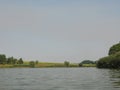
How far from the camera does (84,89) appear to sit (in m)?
37.7

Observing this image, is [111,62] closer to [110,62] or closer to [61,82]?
[110,62]

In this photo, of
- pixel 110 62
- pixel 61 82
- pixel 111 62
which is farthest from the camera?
pixel 110 62

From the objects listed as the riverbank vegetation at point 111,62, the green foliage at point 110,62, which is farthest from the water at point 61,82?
the green foliage at point 110,62

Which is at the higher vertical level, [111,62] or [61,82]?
[111,62]

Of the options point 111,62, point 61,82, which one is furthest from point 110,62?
point 61,82

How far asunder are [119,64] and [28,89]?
11806 centimetres

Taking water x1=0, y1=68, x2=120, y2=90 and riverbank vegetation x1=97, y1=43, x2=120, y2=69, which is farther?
riverbank vegetation x1=97, y1=43, x2=120, y2=69

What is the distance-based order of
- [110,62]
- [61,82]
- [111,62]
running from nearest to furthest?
[61,82], [111,62], [110,62]

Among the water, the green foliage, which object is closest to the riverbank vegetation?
the green foliage

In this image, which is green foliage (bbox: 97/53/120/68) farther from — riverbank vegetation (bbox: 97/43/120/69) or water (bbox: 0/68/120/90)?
water (bbox: 0/68/120/90)

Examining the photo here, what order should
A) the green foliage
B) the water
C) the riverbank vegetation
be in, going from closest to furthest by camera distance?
the water
the riverbank vegetation
the green foliage

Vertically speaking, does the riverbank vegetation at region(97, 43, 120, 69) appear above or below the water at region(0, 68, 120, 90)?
above

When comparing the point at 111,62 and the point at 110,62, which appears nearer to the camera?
the point at 111,62

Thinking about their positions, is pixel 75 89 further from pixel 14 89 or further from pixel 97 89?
pixel 14 89
